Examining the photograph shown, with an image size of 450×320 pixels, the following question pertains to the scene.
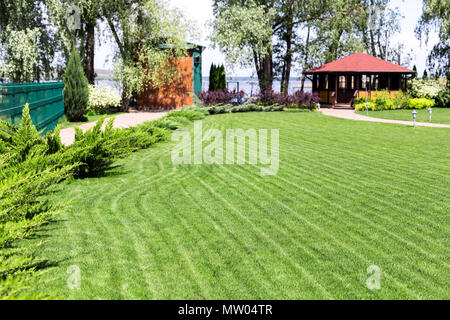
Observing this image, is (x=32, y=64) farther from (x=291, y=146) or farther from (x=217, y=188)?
(x=217, y=188)

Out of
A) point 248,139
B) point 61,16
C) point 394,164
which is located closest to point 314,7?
point 61,16

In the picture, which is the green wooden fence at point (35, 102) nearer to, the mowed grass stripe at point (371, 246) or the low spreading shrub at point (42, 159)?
the low spreading shrub at point (42, 159)

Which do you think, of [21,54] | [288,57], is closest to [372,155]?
[21,54]

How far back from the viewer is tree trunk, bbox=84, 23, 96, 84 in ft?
82.0

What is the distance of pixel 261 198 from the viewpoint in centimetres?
664

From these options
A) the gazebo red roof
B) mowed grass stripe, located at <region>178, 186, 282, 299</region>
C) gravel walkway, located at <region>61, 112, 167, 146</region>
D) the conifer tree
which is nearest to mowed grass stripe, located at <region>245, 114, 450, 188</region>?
mowed grass stripe, located at <region>178, 186, 282, 299</region>

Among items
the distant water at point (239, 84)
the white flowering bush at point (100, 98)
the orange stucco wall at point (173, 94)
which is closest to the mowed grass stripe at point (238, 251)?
the white flowering bush at point (100, 98)

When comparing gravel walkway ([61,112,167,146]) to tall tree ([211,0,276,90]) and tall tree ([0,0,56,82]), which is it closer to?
tall tree ([0,0,56,82])

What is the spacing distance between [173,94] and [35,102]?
47.2 feet

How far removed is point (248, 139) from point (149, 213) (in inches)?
288

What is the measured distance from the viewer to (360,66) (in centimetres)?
3019

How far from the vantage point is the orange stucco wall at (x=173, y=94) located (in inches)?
1067

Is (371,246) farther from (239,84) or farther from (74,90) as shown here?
(239,84)

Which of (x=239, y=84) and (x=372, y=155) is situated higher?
(x=239, y=84)
